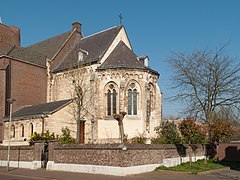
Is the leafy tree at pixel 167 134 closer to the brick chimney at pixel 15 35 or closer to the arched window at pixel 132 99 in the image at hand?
the arched window at pixel 132 99

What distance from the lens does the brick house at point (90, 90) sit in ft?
97.9

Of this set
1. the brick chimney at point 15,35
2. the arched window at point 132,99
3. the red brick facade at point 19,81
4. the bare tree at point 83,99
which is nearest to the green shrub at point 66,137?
the bare tree at point 83,99

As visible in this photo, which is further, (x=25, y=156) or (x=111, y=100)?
(x=111, y=100)

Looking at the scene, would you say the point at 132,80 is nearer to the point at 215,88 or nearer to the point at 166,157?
the point at 215,88

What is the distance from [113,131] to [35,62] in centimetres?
1405

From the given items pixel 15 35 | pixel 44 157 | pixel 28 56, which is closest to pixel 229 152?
pixel 44 157

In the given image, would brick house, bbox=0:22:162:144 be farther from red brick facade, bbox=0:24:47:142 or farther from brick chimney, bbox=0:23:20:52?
brick chimney, bbox=0:23:20:52

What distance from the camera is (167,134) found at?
27.7 meters

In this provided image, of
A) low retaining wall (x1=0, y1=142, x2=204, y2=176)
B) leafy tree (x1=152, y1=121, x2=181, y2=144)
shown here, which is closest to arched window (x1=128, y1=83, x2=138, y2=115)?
leafy tree (x1=152, y1=121, x2=181, y2=144)

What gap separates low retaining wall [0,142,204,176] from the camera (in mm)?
16438

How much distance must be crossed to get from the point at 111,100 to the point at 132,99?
2204 millimetres

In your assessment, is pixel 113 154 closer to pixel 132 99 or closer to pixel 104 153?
pixel 104 153

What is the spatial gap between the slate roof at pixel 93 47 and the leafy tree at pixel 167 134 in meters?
9.99

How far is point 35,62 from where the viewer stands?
3641 cm
